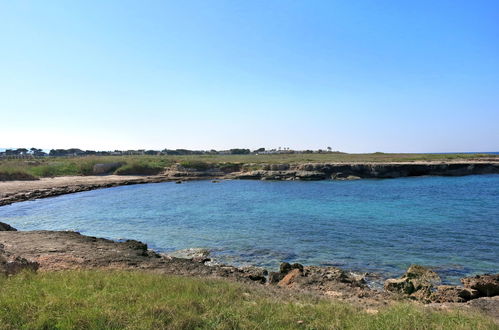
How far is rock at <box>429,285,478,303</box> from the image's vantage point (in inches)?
415

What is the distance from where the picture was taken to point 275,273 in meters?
13.0

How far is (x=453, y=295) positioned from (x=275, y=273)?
5.71 m

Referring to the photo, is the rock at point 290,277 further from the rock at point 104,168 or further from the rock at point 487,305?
the rock at point 104,168

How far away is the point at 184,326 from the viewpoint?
6.11 metres

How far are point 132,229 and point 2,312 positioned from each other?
1773 cm

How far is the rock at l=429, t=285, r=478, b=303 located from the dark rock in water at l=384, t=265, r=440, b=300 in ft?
0.81

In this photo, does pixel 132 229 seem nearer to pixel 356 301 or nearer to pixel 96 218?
pixel 96 218

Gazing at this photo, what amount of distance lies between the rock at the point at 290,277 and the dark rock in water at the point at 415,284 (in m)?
2.95

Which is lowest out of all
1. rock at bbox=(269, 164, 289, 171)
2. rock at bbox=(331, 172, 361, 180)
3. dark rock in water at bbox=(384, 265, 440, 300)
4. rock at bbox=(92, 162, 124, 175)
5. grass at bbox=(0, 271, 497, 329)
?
dark rock in water at bbox=(384, 265, 440, 300)

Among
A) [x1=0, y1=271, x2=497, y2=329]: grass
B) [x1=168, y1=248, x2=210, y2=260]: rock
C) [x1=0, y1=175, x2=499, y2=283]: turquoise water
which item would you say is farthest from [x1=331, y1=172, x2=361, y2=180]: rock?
[x1=0, y1=271, x2=497, y2=329]: grass

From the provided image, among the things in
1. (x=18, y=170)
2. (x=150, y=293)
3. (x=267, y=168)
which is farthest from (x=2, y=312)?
(x=267, y=168)

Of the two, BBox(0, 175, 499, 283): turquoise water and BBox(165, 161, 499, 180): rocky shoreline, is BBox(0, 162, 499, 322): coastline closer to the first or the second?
BBox(0, 175, 499, 283): turquoise water

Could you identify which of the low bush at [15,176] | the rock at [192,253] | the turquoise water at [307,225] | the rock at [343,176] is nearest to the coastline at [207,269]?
the rock at [192,253]

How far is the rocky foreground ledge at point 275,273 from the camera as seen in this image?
10406mm
